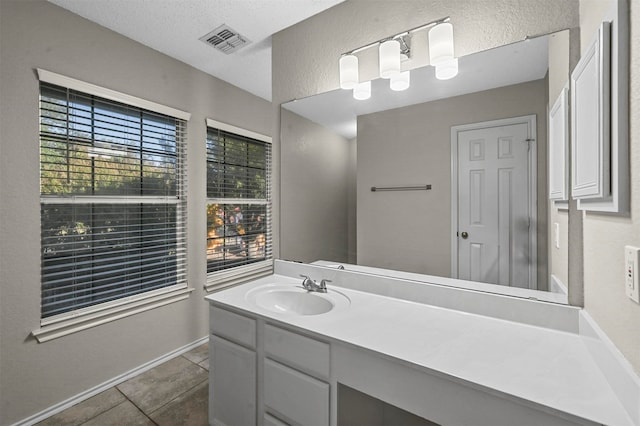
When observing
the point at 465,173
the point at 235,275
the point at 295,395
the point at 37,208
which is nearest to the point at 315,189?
the point at 465,173

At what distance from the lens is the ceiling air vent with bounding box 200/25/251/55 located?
211 centimetres

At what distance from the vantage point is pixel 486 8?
1373 millimetres

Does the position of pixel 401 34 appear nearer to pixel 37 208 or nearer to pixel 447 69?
pixel 447 69

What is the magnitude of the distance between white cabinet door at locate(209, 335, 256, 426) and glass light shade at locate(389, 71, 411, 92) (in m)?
1.54

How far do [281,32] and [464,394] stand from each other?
2.34 metres

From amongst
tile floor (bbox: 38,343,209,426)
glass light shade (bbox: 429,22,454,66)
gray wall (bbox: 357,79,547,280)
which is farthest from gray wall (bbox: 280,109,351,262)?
tile floor (bbox: 38,343,209,426)

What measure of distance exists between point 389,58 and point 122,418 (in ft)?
8.50

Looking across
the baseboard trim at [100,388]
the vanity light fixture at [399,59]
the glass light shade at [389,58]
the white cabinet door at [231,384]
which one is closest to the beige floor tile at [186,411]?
the white cabinet door at [231,384]

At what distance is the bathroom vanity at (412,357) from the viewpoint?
0.80 meters

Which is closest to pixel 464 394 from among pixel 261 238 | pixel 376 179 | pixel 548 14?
pixel 376 179

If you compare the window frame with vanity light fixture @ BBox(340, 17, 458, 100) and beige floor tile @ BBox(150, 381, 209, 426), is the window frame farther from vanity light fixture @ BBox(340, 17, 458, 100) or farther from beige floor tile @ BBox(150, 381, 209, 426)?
vanity light fixture @ BBox(340, 17, 458, 100)

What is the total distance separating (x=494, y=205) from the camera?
4.38 ft

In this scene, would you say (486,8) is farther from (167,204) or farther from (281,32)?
(167,204)

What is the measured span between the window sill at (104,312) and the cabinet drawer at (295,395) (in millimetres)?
1475
